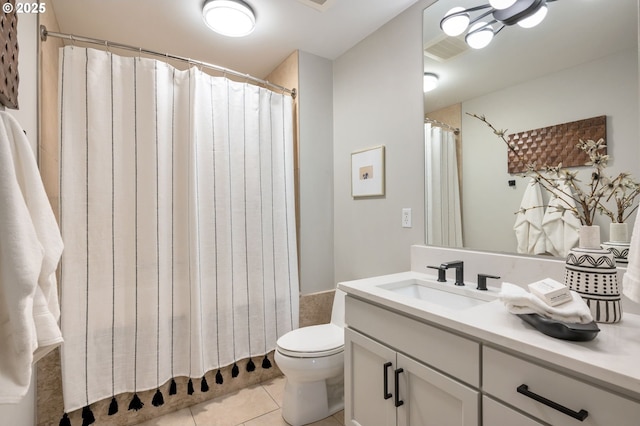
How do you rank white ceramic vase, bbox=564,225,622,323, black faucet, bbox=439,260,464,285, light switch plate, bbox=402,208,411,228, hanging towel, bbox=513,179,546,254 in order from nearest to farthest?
white ceramic vase, bbox=564,225,622,323
hanging towel, bbox=513,179,546,254
black faucet, bbox=439,260,464,285
light switch plate, bbox=402,208,411,228

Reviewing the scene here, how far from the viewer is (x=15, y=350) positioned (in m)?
0.67

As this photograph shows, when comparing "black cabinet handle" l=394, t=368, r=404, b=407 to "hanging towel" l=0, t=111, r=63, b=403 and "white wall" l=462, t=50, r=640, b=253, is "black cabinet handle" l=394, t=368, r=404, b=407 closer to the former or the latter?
"white wall" l=462, t=50, r=640, b=253

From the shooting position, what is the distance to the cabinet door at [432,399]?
3.08 ft

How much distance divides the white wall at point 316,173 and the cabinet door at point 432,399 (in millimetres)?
1237

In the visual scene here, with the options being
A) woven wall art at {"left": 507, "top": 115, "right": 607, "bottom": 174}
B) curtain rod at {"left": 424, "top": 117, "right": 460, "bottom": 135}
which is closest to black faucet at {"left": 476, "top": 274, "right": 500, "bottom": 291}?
woven wall art at {"left": 507, "top": 115, "right": 607, "bottom": 174}

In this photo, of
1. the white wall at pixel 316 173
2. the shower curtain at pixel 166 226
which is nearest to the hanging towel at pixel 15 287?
the shower curtain at pixel 166 226

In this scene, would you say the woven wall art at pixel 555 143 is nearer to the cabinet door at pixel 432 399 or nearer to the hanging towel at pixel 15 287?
the cabinet door at pixel 432 399

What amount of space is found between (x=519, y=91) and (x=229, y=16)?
157 centimetres

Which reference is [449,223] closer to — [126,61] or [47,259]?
[47,259]

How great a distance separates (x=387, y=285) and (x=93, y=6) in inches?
89.4

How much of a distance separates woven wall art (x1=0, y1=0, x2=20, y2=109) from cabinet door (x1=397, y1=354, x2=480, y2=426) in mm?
1567

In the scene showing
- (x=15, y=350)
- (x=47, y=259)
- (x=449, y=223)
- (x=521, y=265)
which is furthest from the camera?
(x=449, y=223)

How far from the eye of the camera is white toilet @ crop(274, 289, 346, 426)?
63.9 inches

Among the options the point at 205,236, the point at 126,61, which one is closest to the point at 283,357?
the point at 205,236
